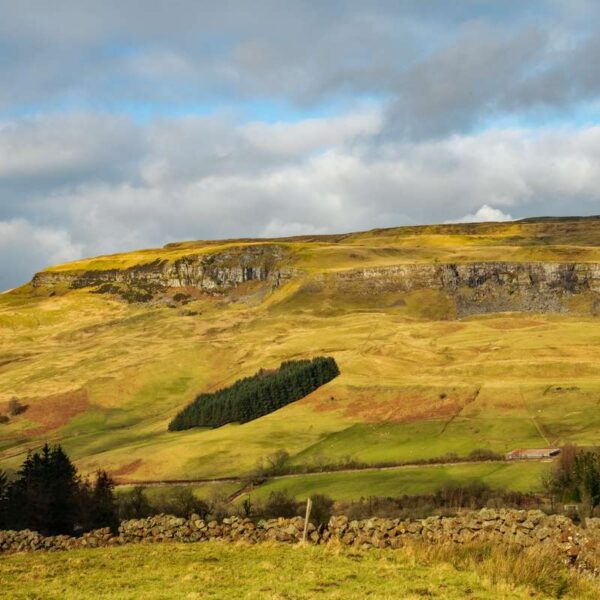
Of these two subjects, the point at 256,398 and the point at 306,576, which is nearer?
the point at 306,576

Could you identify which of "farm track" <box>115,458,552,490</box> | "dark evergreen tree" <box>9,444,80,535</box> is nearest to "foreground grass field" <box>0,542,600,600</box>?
"dark evergreen tree" <box>9,444,80,535</box>

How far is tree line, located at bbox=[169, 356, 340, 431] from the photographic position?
162125mm

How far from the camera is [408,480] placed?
294ft

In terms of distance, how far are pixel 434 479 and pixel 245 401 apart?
8093 cm


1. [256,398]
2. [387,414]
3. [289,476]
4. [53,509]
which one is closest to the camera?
[53,509]

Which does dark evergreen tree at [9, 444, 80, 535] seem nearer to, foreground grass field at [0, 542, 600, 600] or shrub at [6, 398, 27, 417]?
foreground grass field at [0, 542, 600, 600]

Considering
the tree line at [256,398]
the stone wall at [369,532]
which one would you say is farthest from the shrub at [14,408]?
the stone wall at [369,532]

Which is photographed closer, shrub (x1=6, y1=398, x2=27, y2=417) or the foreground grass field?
the foreground grass field

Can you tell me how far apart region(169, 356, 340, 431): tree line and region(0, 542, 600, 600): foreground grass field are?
435 feet

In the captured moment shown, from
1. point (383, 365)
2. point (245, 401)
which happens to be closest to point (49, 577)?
point (245, 401)

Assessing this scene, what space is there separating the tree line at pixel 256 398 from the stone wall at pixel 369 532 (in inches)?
4937

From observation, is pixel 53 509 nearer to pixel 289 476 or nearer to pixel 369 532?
pixel 369 532

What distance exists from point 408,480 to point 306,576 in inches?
2676

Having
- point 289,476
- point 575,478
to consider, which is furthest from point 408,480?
point 575,478
